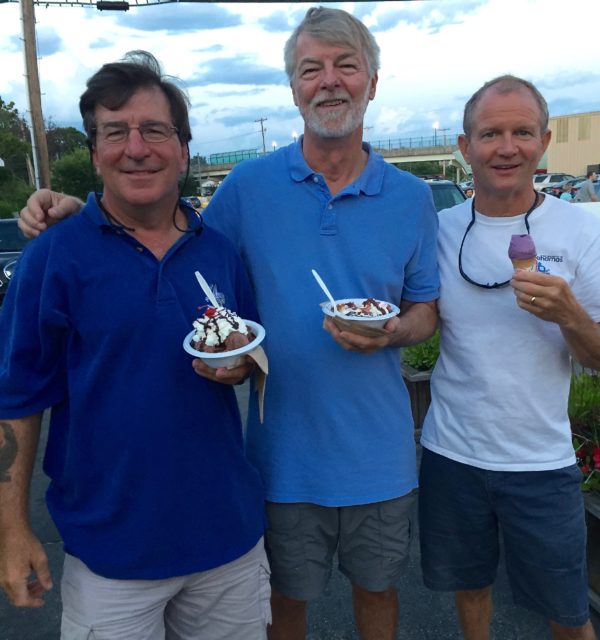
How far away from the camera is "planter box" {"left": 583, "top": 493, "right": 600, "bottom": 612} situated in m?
2.99

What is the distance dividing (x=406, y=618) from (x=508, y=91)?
264 centimetres

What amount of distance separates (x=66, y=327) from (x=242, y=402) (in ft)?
14.8

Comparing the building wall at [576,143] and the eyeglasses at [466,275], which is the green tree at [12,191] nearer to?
the eyeglasses at [466,275]

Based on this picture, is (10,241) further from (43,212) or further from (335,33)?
(335,33)

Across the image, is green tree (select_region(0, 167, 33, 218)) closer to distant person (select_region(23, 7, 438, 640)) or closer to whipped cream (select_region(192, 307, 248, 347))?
distant person (select_region(23, 7, 438, 640))

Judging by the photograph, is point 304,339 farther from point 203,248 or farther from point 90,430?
point 90,430

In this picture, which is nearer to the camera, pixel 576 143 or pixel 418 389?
pixel 418 389

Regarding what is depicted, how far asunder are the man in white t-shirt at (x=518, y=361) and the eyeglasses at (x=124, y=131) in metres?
1.27

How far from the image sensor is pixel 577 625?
7.88ft

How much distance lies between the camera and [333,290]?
2.37m

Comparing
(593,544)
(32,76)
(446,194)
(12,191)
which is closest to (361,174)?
(593,544)

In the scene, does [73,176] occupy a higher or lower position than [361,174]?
lower

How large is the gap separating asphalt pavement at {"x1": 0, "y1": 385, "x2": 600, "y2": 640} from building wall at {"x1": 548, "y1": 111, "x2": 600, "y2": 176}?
59.9 metres

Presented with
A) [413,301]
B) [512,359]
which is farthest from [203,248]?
[512,359]
